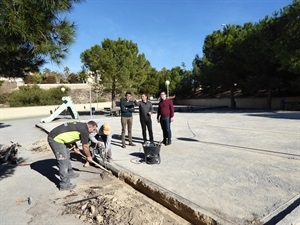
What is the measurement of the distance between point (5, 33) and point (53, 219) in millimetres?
2627

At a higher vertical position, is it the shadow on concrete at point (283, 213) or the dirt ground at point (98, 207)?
the shadow on concrete at point (283, 213)

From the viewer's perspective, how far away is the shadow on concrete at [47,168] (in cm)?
578

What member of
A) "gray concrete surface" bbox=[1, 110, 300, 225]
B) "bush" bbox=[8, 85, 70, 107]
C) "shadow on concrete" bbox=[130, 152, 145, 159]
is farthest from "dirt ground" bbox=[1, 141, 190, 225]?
"bush" bbox=[8, 85, 70, 107]

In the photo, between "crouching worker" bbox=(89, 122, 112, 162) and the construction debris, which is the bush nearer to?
the construction debris

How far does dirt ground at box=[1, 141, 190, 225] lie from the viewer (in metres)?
3.62

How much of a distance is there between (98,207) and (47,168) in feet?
10.9

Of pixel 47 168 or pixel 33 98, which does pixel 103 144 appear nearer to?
pixel 47 168

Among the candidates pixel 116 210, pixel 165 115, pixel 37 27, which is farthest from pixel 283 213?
pixel 165 115

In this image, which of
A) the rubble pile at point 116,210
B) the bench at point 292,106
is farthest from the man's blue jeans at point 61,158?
the bench at point 292,106

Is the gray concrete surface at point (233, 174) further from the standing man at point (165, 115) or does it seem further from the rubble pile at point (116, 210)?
the rubble pile at point (116, 210)

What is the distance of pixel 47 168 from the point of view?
22.1ft

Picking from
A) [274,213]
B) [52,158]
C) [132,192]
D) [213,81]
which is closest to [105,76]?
[213,81]

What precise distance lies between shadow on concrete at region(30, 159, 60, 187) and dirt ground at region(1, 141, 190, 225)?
770mm

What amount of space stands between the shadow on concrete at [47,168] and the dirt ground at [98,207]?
30.3 inches
